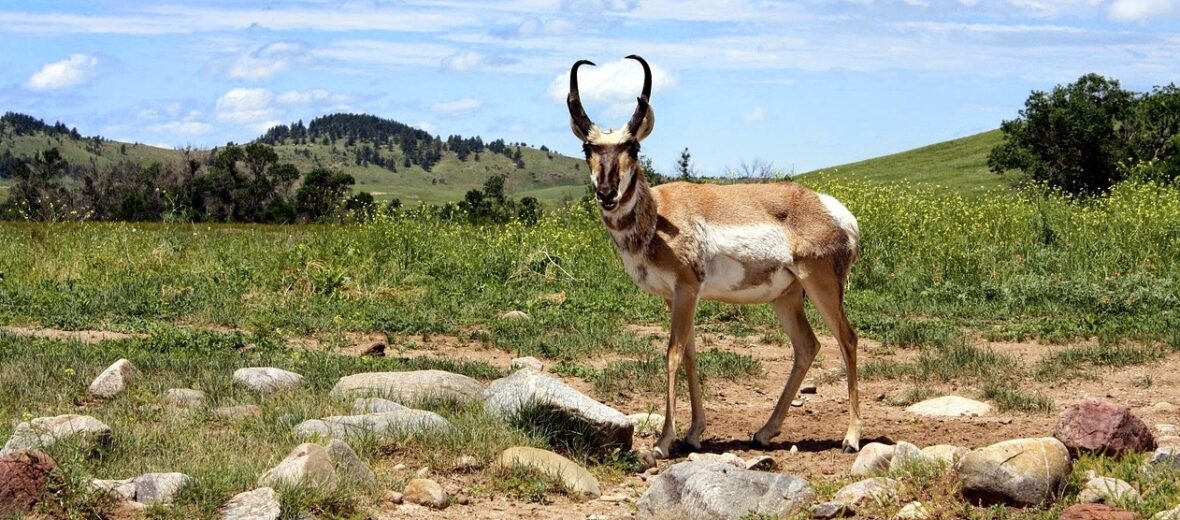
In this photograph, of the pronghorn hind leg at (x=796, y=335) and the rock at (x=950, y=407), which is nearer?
the pronghorn hind leg at (x=796, y=335)

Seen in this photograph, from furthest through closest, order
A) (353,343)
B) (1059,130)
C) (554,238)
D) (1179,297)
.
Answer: (1059,130)
(554,238)
(1179,297)
(353,343)

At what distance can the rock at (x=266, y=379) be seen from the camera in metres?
10.5

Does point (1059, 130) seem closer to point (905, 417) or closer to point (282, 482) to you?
point (905, 417)

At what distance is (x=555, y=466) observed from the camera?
8242 mm

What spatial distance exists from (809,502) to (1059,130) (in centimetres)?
4683

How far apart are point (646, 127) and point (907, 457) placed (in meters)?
2.96

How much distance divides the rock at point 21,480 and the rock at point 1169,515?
5948mm

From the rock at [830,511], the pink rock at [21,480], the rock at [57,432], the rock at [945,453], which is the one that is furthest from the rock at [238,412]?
the rock at [945,453]

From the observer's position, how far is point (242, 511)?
694 centimetres

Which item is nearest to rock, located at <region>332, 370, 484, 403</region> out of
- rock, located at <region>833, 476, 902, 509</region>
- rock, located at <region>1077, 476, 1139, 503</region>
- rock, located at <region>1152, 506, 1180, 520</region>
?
rock, located at <region>833, 476, 902, 509</region>

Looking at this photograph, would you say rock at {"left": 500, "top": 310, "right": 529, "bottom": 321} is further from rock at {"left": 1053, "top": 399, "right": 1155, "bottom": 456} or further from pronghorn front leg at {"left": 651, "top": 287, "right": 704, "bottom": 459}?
rock at {"left": 1053, "top": 399, "right": 1155, "bottom": 456}

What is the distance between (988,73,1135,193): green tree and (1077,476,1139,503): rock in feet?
148

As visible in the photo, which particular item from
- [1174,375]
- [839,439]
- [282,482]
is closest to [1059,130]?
[1174,375]

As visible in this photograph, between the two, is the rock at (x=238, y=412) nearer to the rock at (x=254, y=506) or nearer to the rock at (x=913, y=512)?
the rock at (x=254, y=506)
